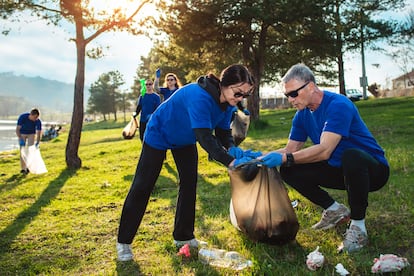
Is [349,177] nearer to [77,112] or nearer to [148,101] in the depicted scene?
[148,101]

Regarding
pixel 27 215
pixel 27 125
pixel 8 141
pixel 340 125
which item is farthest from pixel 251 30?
pixel 8 141

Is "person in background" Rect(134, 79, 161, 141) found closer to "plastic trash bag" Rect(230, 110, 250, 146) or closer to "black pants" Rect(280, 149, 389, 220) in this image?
"plastic trash bag" Rect(230, 110, 250, 146)

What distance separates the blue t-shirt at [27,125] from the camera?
28.3ft

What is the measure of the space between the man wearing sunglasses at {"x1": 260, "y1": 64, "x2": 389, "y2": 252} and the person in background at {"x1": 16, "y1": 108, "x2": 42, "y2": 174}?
22.4 ft

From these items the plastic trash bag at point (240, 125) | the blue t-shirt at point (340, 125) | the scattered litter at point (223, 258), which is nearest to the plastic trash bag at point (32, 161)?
the plastic trash bag at point (240, 125)

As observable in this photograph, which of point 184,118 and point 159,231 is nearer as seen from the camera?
point 184,118

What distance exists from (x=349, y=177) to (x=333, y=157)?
34cm

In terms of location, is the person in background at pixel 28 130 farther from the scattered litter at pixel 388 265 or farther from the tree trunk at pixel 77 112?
the scattered litter at pixel 388 265

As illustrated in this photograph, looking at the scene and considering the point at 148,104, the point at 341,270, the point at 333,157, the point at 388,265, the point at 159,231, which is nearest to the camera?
the point at 388,265

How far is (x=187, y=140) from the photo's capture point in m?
3.06

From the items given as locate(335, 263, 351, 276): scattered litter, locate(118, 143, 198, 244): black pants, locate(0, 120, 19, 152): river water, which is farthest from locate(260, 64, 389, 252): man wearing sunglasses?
locate(0, 120, 19, 152): river water

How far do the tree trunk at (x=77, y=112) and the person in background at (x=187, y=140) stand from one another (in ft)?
20.8

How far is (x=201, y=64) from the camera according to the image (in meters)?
18.6

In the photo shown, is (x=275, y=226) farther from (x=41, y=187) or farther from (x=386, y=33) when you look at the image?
(x=386, y=33)
